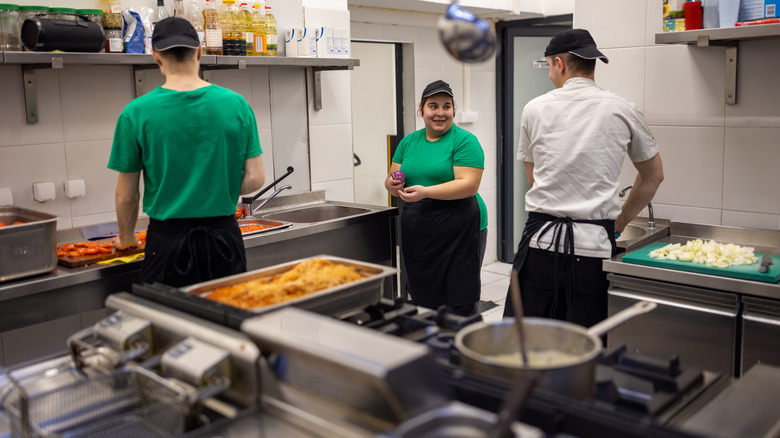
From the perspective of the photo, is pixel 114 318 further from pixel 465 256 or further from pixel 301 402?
pixel 465 256

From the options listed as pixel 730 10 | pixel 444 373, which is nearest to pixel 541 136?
pixel 730 10

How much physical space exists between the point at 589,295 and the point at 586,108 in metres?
0.75

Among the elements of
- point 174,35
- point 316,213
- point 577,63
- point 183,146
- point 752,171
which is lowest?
point 316,213

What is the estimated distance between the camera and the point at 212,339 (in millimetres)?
1488

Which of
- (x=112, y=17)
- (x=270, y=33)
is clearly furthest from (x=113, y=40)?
(x=270, y=33)

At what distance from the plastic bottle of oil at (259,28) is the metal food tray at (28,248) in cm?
131

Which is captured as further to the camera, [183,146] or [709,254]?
[709,254]

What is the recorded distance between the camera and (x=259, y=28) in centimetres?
348

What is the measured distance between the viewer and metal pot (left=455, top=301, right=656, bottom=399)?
1.27 metres

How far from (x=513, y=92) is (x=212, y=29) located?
3223 millimetres

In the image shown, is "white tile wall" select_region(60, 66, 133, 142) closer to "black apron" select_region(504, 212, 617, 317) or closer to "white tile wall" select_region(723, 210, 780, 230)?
"black apron" select_region(504, 212, 617, 317)

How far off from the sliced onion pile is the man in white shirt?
0.23m

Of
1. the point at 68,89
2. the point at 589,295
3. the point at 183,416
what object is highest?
the point at 68,89

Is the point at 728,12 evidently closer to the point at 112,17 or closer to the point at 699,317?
the point at 699,317
